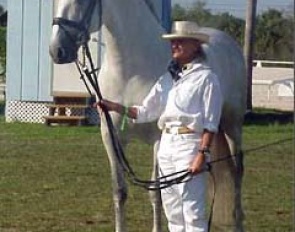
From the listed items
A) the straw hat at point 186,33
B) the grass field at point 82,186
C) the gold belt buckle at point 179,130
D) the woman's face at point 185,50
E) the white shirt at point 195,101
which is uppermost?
the straw hat at point 186,33

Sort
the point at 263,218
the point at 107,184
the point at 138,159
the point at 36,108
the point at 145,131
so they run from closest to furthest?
the point at 145,131
the point at 263,218
the point at 107,184
the point at 138,159
the point at 36,108

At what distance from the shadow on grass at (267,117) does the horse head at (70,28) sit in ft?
54.2

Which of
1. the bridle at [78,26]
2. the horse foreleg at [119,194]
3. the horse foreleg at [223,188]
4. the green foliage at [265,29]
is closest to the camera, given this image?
the bridle at [78,26]

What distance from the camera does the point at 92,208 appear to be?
11.4 meters

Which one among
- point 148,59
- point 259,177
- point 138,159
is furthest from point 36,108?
point 148,59

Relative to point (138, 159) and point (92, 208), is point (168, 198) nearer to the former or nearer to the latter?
point (92, 208)

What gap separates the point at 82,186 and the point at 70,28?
491 centimetres

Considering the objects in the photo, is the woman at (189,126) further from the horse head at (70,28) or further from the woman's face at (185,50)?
the horse head at (70,28)

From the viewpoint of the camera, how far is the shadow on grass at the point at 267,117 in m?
25.5

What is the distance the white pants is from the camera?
284 inches

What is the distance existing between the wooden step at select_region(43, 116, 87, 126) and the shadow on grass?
3922 mm

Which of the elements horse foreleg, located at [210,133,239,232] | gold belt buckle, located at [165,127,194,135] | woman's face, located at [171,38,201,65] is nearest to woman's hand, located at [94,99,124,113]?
gold belt buckle, located at [165,127,194,135]

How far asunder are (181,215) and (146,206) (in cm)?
431

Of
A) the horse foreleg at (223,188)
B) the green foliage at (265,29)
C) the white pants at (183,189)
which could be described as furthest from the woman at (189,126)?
the green foliage at (265,29)
